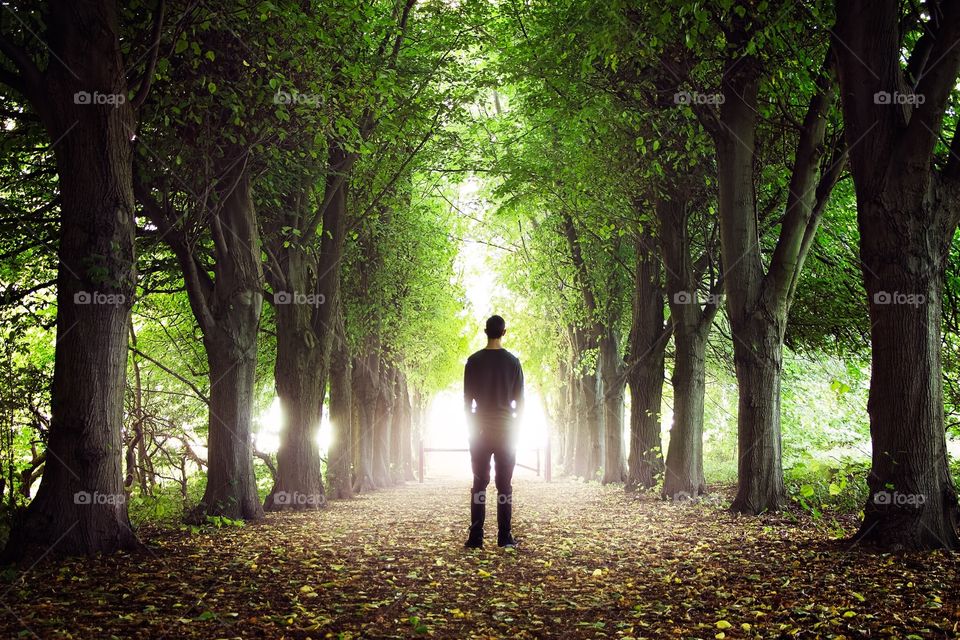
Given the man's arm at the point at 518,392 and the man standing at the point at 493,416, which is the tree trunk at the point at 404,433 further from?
the man's arm at the point at 518,392

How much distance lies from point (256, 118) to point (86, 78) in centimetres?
358

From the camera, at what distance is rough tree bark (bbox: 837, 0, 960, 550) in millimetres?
6543

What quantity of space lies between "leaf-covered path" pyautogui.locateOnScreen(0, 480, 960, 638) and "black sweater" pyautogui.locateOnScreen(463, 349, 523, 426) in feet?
4.94

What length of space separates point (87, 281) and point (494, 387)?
424 centimetres

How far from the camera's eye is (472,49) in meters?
21.0

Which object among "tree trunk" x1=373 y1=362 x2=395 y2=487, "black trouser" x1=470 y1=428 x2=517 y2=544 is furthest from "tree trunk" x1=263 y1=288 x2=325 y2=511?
"tree trunk" x1=373 y1=362 x2=395 y2=487

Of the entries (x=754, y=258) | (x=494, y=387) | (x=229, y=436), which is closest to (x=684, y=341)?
(x=754, y=258)

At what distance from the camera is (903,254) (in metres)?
6.72

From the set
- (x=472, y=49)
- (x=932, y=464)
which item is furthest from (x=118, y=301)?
(x=472, y=49)

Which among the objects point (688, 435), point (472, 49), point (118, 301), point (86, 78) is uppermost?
point (472, 49)

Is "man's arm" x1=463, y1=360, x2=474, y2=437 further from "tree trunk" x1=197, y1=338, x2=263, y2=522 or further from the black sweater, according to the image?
"tree trunk" x1=197, y1=338, x2=263, y2=522

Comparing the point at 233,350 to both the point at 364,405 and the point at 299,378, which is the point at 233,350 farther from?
the point at 364,405

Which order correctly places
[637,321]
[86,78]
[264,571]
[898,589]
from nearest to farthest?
[898,589] → [264,571] → [86,78] → [637,321]

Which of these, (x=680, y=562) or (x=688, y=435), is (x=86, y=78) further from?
(x=688, y=435)
